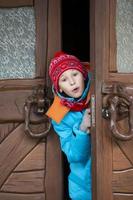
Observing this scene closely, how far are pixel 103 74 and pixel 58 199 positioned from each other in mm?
551

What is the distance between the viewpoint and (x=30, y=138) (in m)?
1.83

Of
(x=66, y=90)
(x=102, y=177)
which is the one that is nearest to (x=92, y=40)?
(x=66, y=90)

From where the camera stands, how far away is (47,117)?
1800mm

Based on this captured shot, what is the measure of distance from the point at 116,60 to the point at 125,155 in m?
0.34

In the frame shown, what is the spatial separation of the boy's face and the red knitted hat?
0.05 ft

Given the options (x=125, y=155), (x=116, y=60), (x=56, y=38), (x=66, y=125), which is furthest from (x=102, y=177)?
(x=56, y=38)

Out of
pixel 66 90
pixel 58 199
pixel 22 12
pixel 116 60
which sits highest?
pixel 22 12

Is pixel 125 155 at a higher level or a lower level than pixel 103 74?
lower

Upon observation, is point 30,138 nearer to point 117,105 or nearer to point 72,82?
point 72,82

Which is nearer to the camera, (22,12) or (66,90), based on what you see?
(66,90)

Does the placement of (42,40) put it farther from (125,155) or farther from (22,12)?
(125,155)

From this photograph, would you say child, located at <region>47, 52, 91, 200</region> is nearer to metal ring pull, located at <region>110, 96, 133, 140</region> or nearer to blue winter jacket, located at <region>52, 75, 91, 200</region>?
blue winter jacket, located at <region>52, 75, 91, 200</region>

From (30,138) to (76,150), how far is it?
21cm

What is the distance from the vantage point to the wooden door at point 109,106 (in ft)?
5.30
